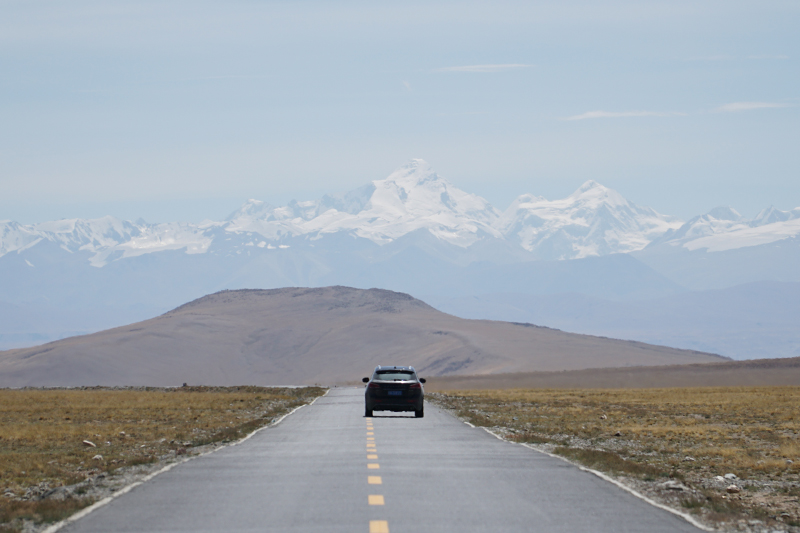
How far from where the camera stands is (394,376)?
117 ft

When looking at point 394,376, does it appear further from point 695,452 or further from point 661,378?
point 661,378

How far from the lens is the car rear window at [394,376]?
116 feet

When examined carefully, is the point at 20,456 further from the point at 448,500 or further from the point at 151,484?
the point at 448,500

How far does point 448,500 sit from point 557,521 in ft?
6.76

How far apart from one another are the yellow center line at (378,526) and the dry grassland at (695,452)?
169 inches

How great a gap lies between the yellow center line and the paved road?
0.04 feet

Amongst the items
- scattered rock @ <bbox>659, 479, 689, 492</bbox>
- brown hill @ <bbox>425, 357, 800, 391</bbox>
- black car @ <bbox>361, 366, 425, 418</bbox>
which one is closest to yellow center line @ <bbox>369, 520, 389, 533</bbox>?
scattered rock @ <bbox>659, 479, 689, 492</bbox>

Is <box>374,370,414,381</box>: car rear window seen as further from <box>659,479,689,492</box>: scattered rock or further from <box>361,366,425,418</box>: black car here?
<box>659,479,689,492</box>: scattered rock

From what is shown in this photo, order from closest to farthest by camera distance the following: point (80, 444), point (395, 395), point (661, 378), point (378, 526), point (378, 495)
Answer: point (378, 526) < point (378, 495) < point (80, 444) < point (395, 395) < point (661, 378)

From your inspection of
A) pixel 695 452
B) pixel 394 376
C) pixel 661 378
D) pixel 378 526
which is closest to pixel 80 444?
pixel 394 376

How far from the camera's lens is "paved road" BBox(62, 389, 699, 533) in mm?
11609

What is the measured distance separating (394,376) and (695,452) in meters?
14.7

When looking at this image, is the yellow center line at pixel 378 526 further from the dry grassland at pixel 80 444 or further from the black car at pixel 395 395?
the black car at pixel 395 395

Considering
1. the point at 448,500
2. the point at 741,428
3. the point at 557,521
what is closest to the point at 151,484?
the point at 448,500
